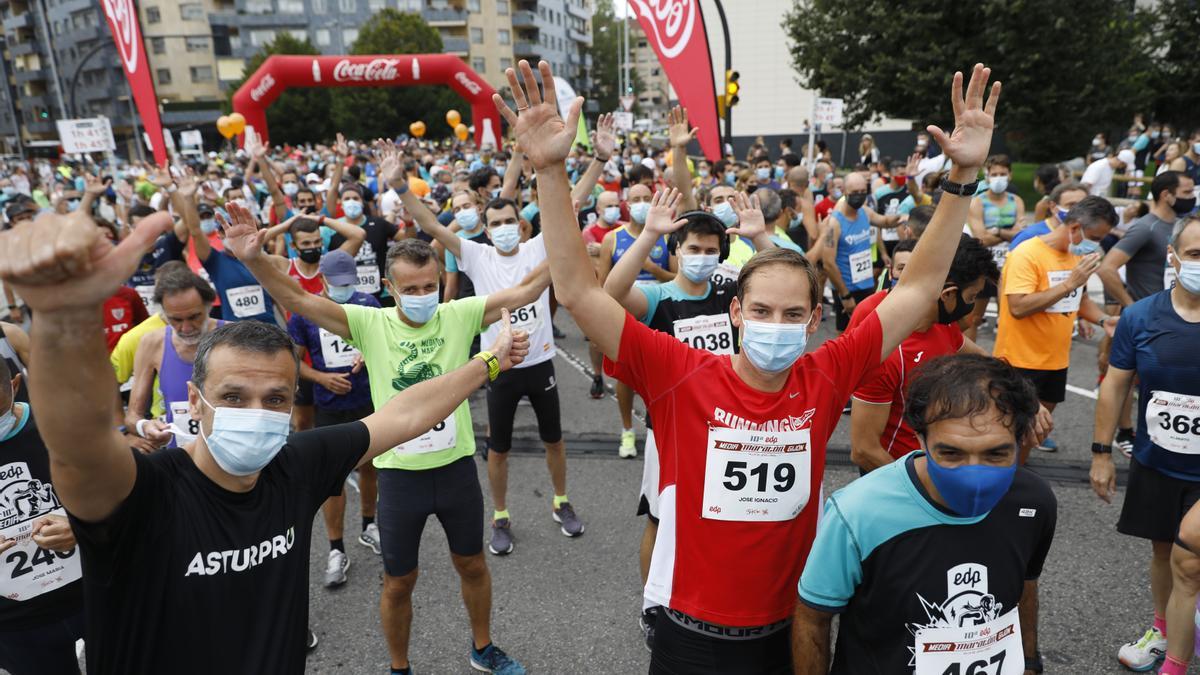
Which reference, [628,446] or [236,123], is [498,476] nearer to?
[628,446]

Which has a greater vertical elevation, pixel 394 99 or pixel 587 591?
pixel 394 99

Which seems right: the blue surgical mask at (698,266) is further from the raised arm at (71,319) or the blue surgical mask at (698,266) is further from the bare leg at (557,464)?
the raised arm at (71,319)

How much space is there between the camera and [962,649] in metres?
1.91

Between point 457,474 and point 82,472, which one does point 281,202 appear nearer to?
point 457,474

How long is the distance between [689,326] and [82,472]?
3021 mm

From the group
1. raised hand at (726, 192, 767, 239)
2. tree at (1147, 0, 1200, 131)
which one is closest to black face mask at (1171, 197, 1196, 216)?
raised hand at (726, 192, 767, 239)

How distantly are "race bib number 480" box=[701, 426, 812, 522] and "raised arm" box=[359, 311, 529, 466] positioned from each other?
34.4 inches

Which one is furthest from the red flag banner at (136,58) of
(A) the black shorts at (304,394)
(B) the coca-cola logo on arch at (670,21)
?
(B) the coca-cola logo on arch at (670,21)

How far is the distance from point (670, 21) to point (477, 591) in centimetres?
707

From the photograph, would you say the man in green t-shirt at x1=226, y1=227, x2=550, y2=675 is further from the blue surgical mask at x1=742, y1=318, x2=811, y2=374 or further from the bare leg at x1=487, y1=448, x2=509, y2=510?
the blue surgical mask at x1=742, y1=318, x2=811, y2=374

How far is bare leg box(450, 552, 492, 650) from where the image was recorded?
11.4 ft

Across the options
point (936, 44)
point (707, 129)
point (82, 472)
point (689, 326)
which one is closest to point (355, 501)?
point (689, 326)

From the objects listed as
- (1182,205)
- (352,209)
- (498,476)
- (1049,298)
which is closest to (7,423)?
(498,476)

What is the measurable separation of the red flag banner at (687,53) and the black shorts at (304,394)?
514 centimetres
